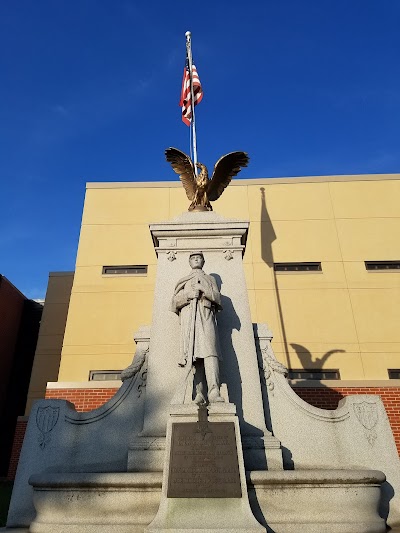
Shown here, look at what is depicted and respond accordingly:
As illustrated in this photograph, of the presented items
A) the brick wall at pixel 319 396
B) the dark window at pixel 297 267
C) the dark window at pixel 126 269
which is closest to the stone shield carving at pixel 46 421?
the brick wall at pixel 319 396

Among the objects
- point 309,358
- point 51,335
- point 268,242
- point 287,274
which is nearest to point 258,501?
point 309,358

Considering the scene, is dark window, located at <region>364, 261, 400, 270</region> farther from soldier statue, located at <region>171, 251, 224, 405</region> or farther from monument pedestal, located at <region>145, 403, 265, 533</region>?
monument pedestal, located at <region>145, 403, 265, 533</region>

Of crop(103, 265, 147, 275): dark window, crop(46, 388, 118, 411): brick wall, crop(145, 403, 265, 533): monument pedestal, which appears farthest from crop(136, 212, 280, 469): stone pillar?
crop(103, 265, 147, 275): dark window

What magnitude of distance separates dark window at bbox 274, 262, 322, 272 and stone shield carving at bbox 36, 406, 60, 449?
445 inches

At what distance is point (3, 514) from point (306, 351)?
10.3m

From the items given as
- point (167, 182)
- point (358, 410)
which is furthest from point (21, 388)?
point (358, 410)

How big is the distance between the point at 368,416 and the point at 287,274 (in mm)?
10035

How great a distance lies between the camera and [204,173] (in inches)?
316

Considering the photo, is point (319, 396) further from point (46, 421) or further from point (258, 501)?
point (46, 421)

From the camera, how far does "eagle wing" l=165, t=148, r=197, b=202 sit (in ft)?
26.8

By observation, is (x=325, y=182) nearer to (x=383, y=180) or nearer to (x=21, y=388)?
(x=383, y=180)

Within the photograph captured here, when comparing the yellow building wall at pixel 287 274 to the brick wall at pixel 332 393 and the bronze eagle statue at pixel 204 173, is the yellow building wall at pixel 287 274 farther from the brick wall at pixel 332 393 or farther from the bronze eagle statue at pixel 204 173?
the bronze eagle statue at pixel 204 173

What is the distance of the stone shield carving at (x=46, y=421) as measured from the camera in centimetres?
523

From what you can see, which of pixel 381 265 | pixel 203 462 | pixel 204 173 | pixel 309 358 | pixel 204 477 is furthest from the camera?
pixel 381 265
